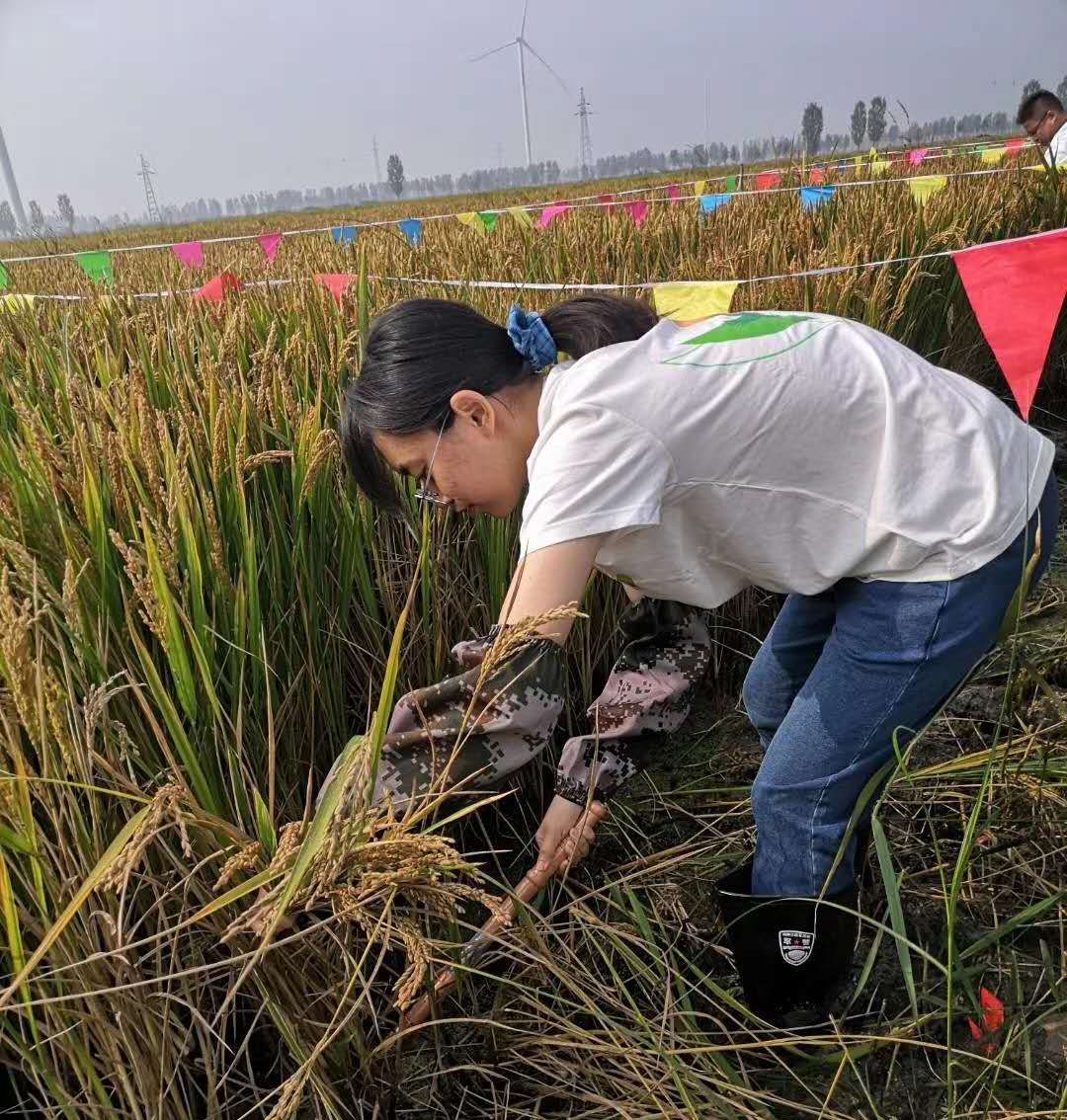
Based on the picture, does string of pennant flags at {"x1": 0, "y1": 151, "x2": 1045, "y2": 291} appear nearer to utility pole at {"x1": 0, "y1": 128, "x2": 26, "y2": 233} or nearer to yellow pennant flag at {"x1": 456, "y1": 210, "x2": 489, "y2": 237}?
yellow pennant flag at {"x1": 456, "y1": 210, "x2": 489, "y2": 237}

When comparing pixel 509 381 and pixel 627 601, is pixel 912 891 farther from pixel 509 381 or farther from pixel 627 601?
pixel 509 381

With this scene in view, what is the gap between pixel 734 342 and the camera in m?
1.07

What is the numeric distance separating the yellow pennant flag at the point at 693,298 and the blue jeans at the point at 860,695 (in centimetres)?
101

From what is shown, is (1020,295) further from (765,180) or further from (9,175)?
(9,175)

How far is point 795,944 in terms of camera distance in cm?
111

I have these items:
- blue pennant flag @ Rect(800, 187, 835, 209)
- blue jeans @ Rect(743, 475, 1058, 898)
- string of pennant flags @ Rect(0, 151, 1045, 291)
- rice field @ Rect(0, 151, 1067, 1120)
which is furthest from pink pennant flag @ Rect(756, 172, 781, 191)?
blue jeans @ Rect(743, 475, 1058, 898)

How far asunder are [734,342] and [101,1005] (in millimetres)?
1034

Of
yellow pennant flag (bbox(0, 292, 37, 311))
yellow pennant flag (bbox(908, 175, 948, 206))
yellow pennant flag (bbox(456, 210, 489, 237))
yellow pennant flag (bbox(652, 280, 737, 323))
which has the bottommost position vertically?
yellow pennant flag (bbox(652, 280, 737, 323))

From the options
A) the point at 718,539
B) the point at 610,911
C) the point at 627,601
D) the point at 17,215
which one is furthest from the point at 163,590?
the point at 17,215

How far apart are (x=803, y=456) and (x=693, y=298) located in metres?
1.16

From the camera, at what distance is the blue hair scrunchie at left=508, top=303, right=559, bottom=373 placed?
1.10 metres

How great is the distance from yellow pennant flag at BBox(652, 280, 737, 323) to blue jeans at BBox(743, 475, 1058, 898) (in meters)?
1.01

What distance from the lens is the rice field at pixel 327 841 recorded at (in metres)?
0.71

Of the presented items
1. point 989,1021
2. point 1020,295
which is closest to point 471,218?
point 1020,295
